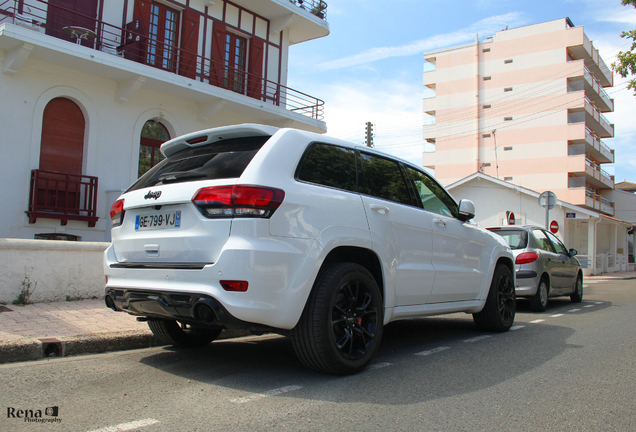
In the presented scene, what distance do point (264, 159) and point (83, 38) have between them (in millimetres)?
9172

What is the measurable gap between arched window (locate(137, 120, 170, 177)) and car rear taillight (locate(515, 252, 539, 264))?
27.9 ft

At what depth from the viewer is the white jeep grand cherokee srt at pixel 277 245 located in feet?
11.3

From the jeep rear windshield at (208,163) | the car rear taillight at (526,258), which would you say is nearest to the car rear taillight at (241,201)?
the jeep rear windshield at (208,163)

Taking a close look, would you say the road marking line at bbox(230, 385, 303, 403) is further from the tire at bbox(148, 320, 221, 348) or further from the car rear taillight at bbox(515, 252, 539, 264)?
the car rear taillight at bbox(515, 252, 539, 264)

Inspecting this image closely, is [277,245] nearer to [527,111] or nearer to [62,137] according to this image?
[62,137]

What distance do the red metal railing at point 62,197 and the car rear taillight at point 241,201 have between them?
8.49 meters

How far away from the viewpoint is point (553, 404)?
3.42 m

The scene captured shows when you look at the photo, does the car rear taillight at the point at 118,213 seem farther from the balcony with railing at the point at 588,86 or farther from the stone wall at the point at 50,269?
the balcony with railing at the point at 588,86

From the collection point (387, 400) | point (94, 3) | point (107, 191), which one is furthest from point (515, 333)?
point (94, 3)

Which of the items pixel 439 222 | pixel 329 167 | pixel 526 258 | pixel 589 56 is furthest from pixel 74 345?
pixel 589 56

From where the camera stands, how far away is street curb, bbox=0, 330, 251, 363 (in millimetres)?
4391

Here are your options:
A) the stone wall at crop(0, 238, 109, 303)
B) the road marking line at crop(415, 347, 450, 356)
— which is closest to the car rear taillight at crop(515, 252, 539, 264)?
the road marking line at crop(415, 347, 450, 356)

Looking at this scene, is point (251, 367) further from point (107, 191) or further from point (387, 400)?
point (107, 191)

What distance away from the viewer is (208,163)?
156 inches
